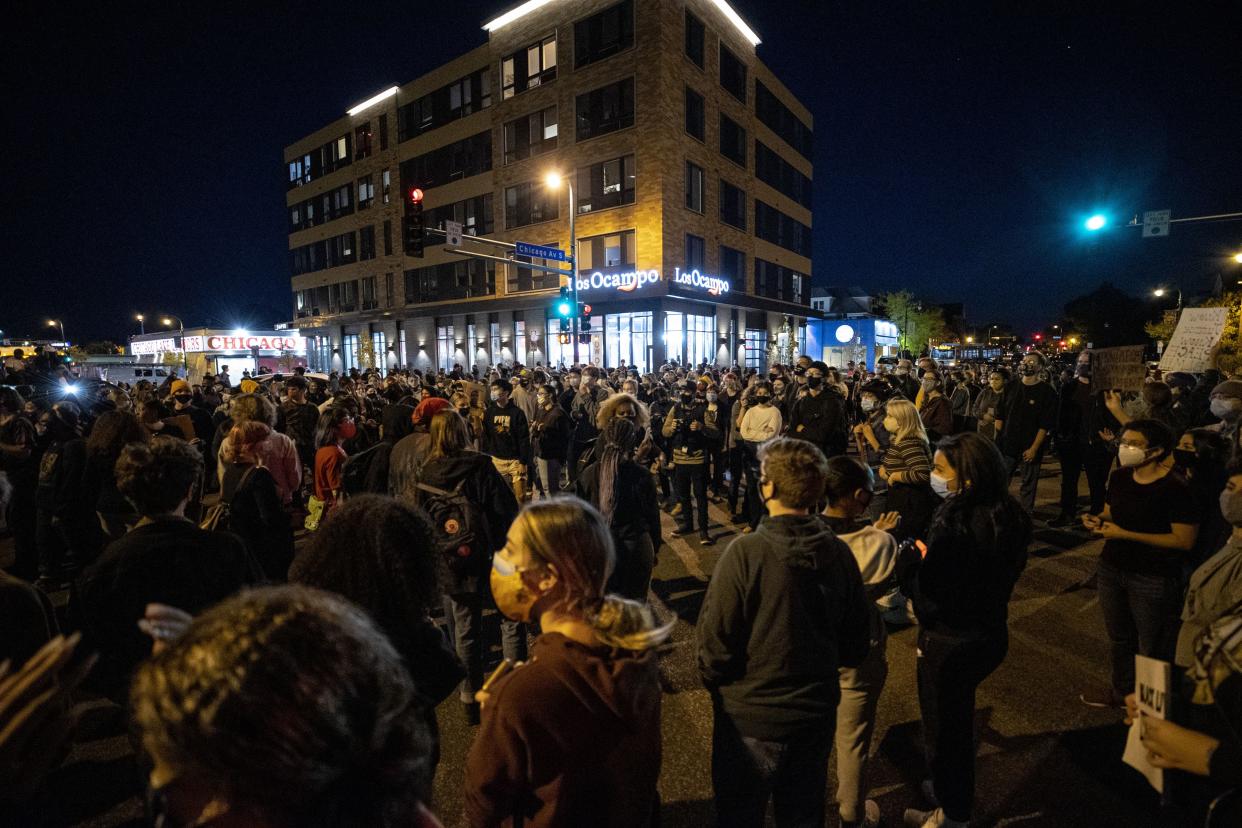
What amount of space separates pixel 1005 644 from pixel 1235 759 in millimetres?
1492

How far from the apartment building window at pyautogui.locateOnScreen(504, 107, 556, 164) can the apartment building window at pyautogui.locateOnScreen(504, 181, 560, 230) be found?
1612 millimetres

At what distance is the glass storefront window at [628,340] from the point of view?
28.3m

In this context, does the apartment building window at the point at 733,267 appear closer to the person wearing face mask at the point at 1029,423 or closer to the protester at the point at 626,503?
the person wearing face mask at the point at 1029,423

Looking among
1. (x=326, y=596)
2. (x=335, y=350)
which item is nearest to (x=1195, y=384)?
(x=326, y=596)

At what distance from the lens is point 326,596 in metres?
1.12

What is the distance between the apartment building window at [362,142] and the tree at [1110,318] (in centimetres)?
8164

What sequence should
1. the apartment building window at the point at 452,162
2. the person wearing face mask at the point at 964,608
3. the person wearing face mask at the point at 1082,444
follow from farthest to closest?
the apartment building window at the point at 452,162, the person wearing face mask at the point at 1082,444, the person wearing face mask at the point at 964,608

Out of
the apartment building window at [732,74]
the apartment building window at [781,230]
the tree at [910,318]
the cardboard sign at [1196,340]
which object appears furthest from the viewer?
the tree at [910,318]

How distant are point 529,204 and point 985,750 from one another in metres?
30.8

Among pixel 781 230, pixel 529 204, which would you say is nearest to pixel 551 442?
pixel 529 204

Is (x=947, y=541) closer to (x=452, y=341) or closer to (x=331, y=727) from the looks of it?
(x=331, y=727)

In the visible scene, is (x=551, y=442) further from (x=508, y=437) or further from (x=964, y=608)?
(x=964, y=608)

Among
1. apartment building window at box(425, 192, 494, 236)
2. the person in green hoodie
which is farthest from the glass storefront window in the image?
the person in green hoodie

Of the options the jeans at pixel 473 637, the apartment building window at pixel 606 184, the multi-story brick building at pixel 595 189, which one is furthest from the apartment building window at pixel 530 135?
the jeans at pixel 473 637
